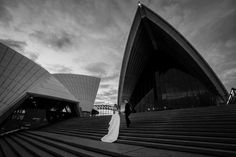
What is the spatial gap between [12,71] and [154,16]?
1935cm

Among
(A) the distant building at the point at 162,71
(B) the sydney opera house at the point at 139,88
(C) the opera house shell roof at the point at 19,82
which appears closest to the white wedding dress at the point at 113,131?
(B) the sydney opera house at the point at 139,88

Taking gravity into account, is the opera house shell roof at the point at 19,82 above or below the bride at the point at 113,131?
above

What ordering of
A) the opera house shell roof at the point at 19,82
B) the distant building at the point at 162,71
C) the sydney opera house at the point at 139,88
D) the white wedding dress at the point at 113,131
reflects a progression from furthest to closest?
the distant building at the point at 162,71 → the opera house shell roof at the point at 19,82 → the sydney opera house at the point at 139,88 → the white wedding dress at the point at 113,131

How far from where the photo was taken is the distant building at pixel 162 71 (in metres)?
18.3

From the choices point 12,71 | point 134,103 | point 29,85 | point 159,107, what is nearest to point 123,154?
point 29,85

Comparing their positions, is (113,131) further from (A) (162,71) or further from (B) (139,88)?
(B) (139,88)

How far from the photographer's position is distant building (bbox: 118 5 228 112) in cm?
1827

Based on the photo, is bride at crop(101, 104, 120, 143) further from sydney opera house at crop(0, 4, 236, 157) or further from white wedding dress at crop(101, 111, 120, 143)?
sydney opera house at crop(0, 4, 236, 157)

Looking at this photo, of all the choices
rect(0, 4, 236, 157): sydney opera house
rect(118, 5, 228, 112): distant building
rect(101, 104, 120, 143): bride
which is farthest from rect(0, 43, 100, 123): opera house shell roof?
rect(118, 5, 228, 112): distant building

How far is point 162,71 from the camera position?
23.7m

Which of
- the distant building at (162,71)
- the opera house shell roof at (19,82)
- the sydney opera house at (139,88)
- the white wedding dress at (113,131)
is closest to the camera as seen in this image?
the white wedding dress at (113,131)

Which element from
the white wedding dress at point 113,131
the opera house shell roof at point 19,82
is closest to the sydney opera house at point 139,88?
the opera house shell roof at point 19,82

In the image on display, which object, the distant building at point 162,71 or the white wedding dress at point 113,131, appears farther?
the distant building at point 162,71

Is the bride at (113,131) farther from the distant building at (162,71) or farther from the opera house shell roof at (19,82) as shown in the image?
the distant building at (162,71)
